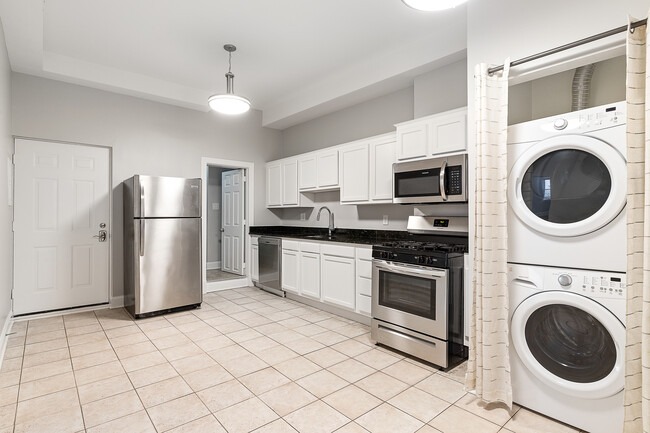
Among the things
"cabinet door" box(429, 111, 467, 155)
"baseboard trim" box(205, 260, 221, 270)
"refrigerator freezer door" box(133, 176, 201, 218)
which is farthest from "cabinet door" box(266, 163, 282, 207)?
"cabinet door" box(429, 111, 467, 155)

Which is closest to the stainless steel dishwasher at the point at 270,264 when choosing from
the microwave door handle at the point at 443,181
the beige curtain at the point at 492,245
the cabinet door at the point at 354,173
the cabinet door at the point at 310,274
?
the cabinet door at the point at 310,274

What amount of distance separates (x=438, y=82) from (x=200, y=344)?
139 inches

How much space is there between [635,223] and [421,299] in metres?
1.51

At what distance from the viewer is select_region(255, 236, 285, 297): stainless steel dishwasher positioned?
16.2 feet

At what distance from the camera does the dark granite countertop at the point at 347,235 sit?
3807 mm

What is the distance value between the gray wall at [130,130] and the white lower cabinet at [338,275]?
83.0 inches

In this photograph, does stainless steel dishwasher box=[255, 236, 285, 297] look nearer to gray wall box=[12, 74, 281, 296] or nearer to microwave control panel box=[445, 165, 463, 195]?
gray wall box=[12, 74, 281, 296]

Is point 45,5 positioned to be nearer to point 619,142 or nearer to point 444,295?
point 444,295

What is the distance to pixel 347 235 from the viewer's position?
4.70m

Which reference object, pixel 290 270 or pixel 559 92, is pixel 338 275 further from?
pixel 559 92

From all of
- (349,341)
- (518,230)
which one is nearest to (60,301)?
(349,341)

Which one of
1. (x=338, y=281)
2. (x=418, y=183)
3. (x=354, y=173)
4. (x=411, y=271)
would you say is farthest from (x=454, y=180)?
(x=338, y=281)

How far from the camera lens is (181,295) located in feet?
13.8

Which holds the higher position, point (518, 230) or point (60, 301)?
point (518, 230)
